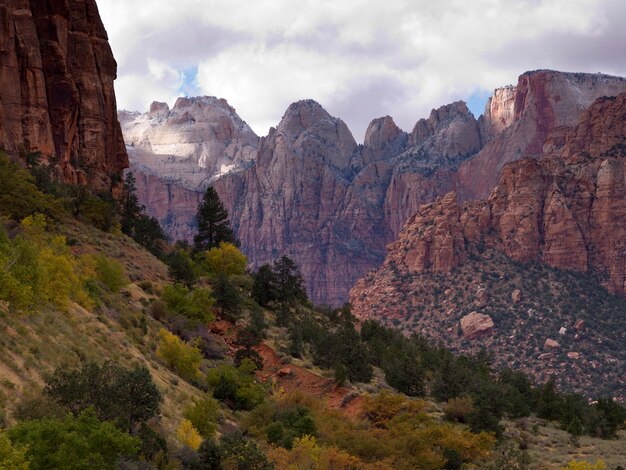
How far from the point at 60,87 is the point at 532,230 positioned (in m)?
88.0

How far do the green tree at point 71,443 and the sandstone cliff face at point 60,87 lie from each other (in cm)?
4754

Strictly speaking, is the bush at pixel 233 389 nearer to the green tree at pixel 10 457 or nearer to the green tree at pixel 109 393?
the green tree at pixel 109 393

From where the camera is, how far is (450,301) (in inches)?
4980

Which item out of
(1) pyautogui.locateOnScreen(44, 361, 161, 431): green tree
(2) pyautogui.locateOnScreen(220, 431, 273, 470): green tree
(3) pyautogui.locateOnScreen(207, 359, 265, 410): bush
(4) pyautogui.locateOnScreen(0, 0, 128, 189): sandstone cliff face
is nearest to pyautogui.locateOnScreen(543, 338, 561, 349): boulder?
(4) pyautogui.locateOnScreen(0, 0, 128, 189): sandstone cliff face

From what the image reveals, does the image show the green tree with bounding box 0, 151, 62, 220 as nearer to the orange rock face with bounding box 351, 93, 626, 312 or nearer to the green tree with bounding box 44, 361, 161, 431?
the green tree with bounding box 44, 361, 161, 431

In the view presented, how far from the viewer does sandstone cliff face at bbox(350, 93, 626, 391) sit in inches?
5113

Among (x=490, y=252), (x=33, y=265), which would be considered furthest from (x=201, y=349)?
(x=490, y=252)

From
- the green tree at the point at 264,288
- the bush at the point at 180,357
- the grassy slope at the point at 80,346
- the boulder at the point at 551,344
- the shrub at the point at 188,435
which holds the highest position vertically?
the green tree at the point at 264,288

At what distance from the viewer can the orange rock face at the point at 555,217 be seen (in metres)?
132

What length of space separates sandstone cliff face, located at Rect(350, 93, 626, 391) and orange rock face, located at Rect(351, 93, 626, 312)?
0.58 feet

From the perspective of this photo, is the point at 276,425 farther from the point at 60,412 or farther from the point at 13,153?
the point at 13,153

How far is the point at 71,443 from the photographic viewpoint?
1825 centimetres

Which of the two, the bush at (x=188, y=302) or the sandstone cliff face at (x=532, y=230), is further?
the sandstone cliff face at (x=532, y=230)

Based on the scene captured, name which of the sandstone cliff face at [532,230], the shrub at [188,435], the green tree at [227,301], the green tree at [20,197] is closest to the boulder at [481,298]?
the sandstone cliff face at [532,230]
